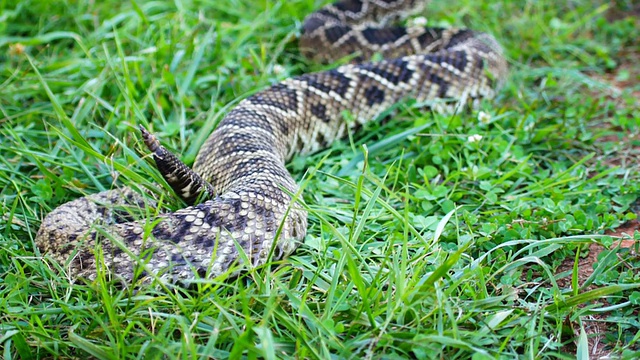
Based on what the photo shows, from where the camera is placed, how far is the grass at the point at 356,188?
2.42 m

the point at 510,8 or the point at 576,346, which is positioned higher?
the point at 510,8

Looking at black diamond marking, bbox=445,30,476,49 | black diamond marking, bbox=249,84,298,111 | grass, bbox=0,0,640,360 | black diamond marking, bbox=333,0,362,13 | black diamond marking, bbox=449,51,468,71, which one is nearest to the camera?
grass, bbox=0,0,640,360

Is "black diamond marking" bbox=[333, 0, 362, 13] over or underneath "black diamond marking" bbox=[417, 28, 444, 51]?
over

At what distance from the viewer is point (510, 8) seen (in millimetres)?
6004

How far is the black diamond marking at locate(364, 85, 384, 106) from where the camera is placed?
4.36 meters

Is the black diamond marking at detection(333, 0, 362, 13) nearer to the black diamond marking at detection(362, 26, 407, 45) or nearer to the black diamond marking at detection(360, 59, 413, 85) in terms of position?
the black diamond marking at detection(362, 26, 407, 45)

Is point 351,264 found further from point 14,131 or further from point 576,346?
point 14,131

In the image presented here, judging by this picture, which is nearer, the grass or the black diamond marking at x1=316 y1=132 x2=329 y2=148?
the grass

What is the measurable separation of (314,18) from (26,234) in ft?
10.3

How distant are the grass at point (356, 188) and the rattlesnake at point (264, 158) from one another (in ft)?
0.38

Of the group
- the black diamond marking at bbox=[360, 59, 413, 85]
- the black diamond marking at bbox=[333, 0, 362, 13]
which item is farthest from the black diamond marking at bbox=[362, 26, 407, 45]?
the black diamond marking at bbox=[360, 59, 413, 85]

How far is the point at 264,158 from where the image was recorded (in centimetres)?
337

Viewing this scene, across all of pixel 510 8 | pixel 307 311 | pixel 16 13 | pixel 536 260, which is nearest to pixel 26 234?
pixel 307 311

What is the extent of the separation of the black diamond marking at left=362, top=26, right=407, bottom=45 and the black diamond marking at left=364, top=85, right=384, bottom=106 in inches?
42.5
